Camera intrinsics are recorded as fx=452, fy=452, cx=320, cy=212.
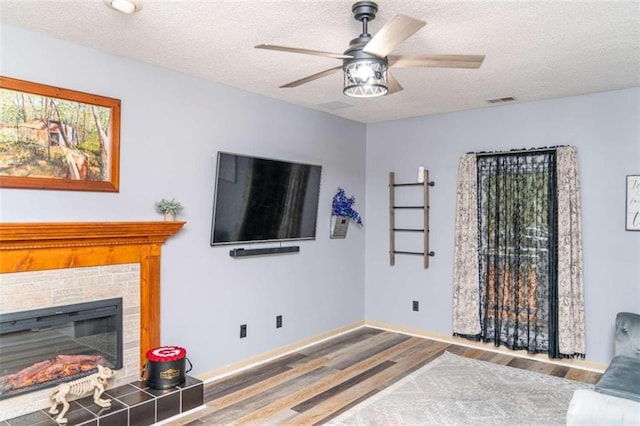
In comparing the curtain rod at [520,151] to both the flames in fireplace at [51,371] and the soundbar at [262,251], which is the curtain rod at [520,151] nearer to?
the soundbar at [262,251]

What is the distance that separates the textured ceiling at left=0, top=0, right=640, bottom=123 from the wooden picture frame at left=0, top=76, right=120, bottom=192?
40 centimetres

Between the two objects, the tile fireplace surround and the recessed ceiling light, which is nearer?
the recessed ceiling light

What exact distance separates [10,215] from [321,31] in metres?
2.28

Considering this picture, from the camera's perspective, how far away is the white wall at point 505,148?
13.9ft

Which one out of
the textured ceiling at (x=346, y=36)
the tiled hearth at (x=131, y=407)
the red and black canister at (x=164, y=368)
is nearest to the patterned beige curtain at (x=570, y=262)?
the textured ceiling at (x=346, y=36)

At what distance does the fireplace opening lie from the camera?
9.28 ft

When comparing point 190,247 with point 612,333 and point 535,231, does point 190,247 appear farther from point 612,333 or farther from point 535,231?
point 612,333

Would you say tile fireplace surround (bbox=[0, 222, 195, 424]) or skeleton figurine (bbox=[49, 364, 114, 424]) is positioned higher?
tile fireplace surround (bbox=[0, 222, 195, 424])

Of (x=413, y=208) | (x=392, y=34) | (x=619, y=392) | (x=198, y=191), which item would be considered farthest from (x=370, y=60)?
(x=413, y=208)

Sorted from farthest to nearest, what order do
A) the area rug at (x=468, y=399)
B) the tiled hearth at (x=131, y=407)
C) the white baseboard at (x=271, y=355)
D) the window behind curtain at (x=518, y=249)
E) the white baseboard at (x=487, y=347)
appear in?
the window behind curtain at (x=518, y=249)
the white baseboard at (x=487, y=347)
the white baseboard at (x=271, y=355)
the area rug at (x=468, y=399)
the tiled hearth at (x=131, y=407)

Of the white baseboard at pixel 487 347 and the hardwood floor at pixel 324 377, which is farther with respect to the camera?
the white baseboard at pixel 487 347

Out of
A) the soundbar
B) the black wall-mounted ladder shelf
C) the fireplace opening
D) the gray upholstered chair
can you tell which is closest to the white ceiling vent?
the black wall-mounted ladder shelf

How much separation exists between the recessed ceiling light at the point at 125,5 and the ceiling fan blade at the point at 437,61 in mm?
1452

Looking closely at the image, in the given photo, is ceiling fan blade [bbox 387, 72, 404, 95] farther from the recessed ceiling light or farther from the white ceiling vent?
the white ceiling vent
